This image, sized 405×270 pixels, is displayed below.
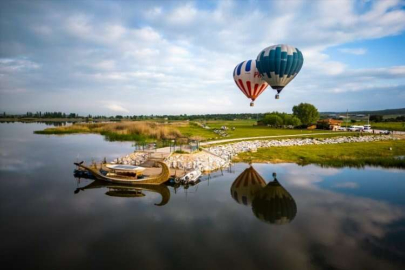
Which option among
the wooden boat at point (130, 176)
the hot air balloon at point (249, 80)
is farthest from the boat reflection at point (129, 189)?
the hot air balloon at point (249, 80)

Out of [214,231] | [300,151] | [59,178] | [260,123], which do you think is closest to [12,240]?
[214,231]

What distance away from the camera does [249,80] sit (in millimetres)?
36625

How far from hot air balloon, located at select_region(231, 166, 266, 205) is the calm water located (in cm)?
9

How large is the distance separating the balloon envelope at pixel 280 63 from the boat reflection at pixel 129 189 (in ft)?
60.3

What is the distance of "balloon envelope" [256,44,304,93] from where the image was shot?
30688 mm

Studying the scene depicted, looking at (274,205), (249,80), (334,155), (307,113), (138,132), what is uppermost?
(249,80)

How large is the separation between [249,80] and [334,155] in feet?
49.2

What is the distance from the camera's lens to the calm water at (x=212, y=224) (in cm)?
1225

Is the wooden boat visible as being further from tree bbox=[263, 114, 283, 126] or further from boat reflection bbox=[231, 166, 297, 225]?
tree bbox=[263, 114, 283, 126]

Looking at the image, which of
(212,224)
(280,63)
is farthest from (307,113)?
(212,224)

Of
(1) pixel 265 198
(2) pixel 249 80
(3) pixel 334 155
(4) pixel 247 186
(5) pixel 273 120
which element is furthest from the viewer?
(5) pixel 273 120

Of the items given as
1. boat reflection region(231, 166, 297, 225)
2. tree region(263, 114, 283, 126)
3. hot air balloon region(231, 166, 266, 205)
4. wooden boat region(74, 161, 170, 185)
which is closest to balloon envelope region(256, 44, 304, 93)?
hot air balloon region(231, 166, 266, 205)

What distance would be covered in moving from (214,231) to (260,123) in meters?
77.6

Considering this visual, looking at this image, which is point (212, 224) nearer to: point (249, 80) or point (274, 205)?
point (274, 205)
